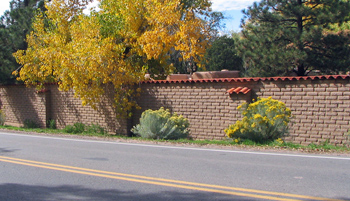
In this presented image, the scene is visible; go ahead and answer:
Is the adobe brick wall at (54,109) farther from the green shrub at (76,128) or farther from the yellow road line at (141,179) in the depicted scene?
the yellow road line at (141,179)

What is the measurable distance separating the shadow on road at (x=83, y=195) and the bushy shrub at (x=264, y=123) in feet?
18.9

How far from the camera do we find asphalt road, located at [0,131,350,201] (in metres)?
6.58

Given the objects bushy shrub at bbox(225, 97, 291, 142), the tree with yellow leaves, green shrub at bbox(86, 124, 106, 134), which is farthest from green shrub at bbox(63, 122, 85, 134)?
bushy shrub at bbox(225, 97, 291, 142)

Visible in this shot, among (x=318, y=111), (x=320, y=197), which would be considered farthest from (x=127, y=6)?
(x=320, y=197)

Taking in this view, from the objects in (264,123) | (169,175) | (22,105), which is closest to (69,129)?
(22,105)

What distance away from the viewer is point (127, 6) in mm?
16547

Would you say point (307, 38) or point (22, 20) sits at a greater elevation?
point (22, 20)

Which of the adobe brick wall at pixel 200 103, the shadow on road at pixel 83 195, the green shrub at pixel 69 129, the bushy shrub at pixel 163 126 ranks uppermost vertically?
the adobe brick wall at pixel 200 103

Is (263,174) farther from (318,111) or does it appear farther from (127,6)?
(127,6)

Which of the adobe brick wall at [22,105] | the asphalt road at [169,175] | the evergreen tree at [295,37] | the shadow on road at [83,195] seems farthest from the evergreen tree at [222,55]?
the shadow on road at [83,195]

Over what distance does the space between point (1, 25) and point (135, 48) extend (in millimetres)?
12092

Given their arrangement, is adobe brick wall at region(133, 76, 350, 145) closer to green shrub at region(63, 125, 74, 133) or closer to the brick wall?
the brick wall

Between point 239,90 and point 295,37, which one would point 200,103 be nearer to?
point 239,90

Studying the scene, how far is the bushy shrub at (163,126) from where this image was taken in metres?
14.0
